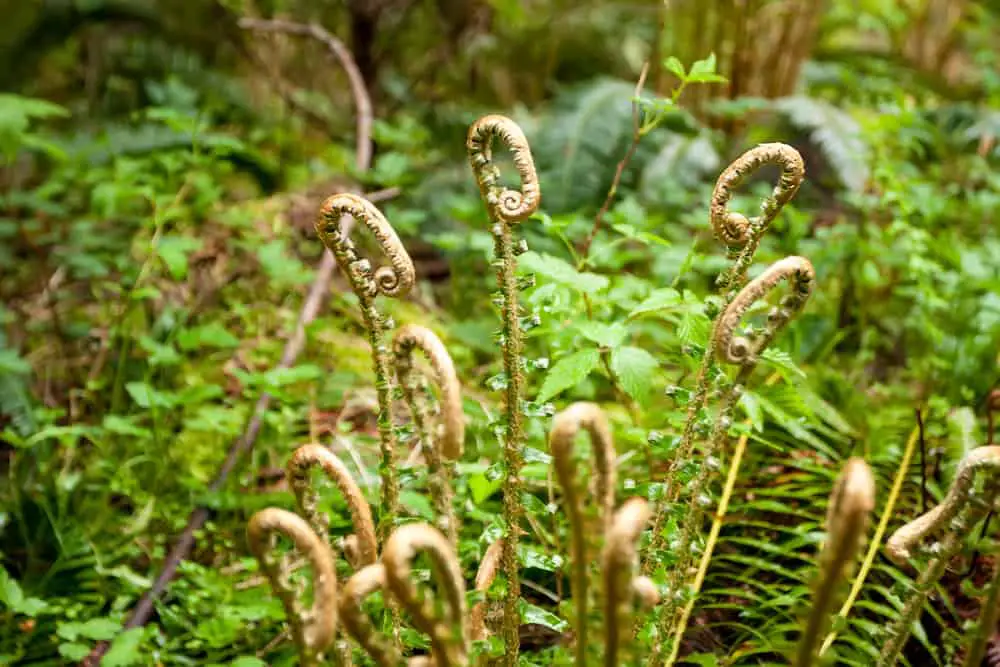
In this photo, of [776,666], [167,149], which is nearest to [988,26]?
[167,149]

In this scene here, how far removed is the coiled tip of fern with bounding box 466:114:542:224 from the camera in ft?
2.86

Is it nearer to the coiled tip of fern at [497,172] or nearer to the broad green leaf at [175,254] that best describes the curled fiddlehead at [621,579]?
the coiled tip of fern at [497,172]

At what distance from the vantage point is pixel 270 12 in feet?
13.0

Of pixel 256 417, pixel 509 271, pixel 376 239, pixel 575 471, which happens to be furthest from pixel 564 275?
pixel 256 417

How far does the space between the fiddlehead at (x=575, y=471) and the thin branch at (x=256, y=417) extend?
0.61m

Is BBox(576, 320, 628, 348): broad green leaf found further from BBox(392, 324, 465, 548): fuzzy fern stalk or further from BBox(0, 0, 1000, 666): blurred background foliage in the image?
BBox(392, 324, 465, 548): fuzzy fern stalk

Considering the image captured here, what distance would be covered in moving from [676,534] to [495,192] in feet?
1.54

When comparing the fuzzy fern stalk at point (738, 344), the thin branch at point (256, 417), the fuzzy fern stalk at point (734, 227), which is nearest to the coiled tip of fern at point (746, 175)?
the fuzzy fern stalk at point (734, 227)

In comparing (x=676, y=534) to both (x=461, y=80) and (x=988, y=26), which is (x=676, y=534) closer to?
(x=461, y=80)

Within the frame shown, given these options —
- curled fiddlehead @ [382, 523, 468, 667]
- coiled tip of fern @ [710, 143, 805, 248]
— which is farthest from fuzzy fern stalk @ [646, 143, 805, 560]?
curled fiddlehead @ [382, 523, 468, 667]

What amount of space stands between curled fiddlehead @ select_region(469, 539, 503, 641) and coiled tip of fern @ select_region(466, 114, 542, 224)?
1.34 feet

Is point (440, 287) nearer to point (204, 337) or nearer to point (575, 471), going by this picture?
point (204, 337)

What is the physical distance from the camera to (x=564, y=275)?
1.31 m

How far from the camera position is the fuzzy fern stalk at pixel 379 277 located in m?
0.89
